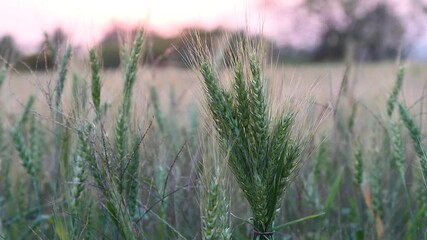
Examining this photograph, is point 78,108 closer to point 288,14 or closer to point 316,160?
point 316,160

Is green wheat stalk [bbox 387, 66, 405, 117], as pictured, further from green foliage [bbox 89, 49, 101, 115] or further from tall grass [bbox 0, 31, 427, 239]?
green foliage [bbox 89, 49, 101, 115]

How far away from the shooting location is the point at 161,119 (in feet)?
7.52

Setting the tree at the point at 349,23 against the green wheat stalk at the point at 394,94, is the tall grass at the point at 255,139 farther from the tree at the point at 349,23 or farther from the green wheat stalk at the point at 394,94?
the tree at the point at 349,23

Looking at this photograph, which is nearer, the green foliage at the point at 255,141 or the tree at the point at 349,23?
the green foliage at the point at 255,141

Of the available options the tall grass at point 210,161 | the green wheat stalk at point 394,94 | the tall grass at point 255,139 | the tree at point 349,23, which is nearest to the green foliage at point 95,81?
the tall grass at point 210,161

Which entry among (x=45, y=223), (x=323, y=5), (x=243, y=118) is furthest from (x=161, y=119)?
(x=323, y=5)

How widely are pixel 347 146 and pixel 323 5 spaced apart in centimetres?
4403

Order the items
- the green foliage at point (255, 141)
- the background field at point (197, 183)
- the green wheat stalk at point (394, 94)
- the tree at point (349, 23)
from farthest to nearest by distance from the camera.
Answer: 1. the tree at point (349, 23)
2. the green wheat stalk at point (394, 94)
3. the background field at point (197, 183)
4. the green foliage at point (255, 141)

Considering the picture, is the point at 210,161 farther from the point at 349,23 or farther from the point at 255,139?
the point at 349,23

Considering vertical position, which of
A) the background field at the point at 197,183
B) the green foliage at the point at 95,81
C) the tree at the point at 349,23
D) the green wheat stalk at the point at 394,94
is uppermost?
the green foliage at the point at 95,81

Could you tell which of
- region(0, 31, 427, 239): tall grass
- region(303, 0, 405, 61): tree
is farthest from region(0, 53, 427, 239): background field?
region(303, 0, 405, 61): tree

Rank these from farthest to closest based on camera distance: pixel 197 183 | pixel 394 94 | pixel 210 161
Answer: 1. pixel 394 94
2. pixel 197 183
3. pixel 210 161

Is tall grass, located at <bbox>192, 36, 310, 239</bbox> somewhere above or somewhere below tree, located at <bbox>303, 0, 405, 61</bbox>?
above

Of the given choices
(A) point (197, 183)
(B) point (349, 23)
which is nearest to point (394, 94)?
(A) point (197, 183)
